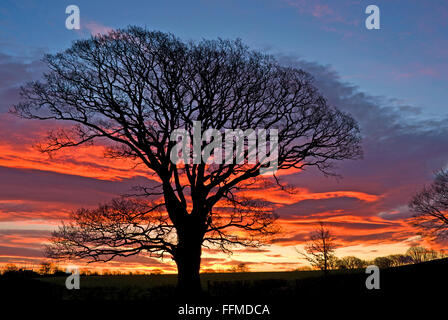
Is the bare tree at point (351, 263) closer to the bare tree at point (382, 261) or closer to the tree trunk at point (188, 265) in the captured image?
the bare tree at point (382, 261)

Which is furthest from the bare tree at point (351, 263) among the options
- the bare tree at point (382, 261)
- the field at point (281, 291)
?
the field at point (281, 291)

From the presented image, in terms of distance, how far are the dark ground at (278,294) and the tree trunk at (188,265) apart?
2.14 ft

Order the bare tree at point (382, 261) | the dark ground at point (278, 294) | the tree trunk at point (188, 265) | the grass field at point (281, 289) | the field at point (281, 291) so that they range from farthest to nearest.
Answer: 1. the bare tree at point (382, 261)
2. the tree trunk at point (188, 265)
3. the grass field at point (281, 289)
4. the field at point (281, 291)
5. the dark ground at point (278, 294)

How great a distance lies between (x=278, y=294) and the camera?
2344 centimetres

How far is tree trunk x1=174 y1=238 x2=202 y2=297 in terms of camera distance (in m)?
22.7

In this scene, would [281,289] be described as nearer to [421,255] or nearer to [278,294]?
[278,294]

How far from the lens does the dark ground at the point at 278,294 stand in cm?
1784

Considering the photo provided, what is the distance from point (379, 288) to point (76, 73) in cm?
1938

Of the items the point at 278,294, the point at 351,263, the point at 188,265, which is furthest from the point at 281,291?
the point at 351,263

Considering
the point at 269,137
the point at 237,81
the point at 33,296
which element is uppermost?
the point at 237,81

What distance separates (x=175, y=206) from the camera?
23.6 meters
